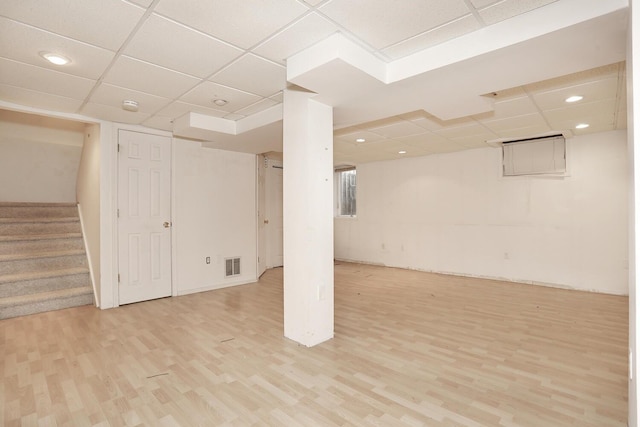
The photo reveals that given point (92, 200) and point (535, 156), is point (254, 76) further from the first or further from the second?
point (535, 156)

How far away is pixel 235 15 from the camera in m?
2.07

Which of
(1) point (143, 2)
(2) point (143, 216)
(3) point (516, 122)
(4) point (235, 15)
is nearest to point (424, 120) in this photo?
(3) point (516, 122)

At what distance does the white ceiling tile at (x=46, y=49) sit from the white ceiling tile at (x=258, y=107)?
1.50 m

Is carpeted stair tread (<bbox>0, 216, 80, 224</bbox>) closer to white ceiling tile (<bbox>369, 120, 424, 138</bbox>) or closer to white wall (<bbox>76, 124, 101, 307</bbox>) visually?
white wall (<bbox>76, 124, 101, 307</bbox>)

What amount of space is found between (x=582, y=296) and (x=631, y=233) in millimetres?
4115

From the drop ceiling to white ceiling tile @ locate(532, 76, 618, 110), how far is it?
0.06ft

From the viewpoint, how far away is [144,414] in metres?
2.03

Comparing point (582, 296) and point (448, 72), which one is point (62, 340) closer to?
point (448, 72)

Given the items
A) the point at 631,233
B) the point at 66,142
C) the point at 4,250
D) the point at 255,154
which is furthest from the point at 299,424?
the point at 66,142

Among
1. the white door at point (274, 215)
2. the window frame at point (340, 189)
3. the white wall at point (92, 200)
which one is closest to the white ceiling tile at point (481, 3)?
the white wall at point (92, 200)

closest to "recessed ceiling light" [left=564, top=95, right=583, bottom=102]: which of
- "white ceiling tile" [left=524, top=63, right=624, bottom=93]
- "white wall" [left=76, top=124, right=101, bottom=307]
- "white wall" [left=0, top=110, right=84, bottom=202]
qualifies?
"white ceiling tile" [left=524, top=63, right=624, bottom=93]

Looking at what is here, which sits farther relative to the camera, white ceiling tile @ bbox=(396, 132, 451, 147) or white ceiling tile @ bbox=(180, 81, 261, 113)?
white ceiling tile @ bbox=(396, 132, 451, 147)

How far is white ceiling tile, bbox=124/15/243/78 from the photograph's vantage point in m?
2.24

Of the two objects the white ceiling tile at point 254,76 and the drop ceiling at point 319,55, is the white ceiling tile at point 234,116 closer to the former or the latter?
the drop ceiling at point 319,55
